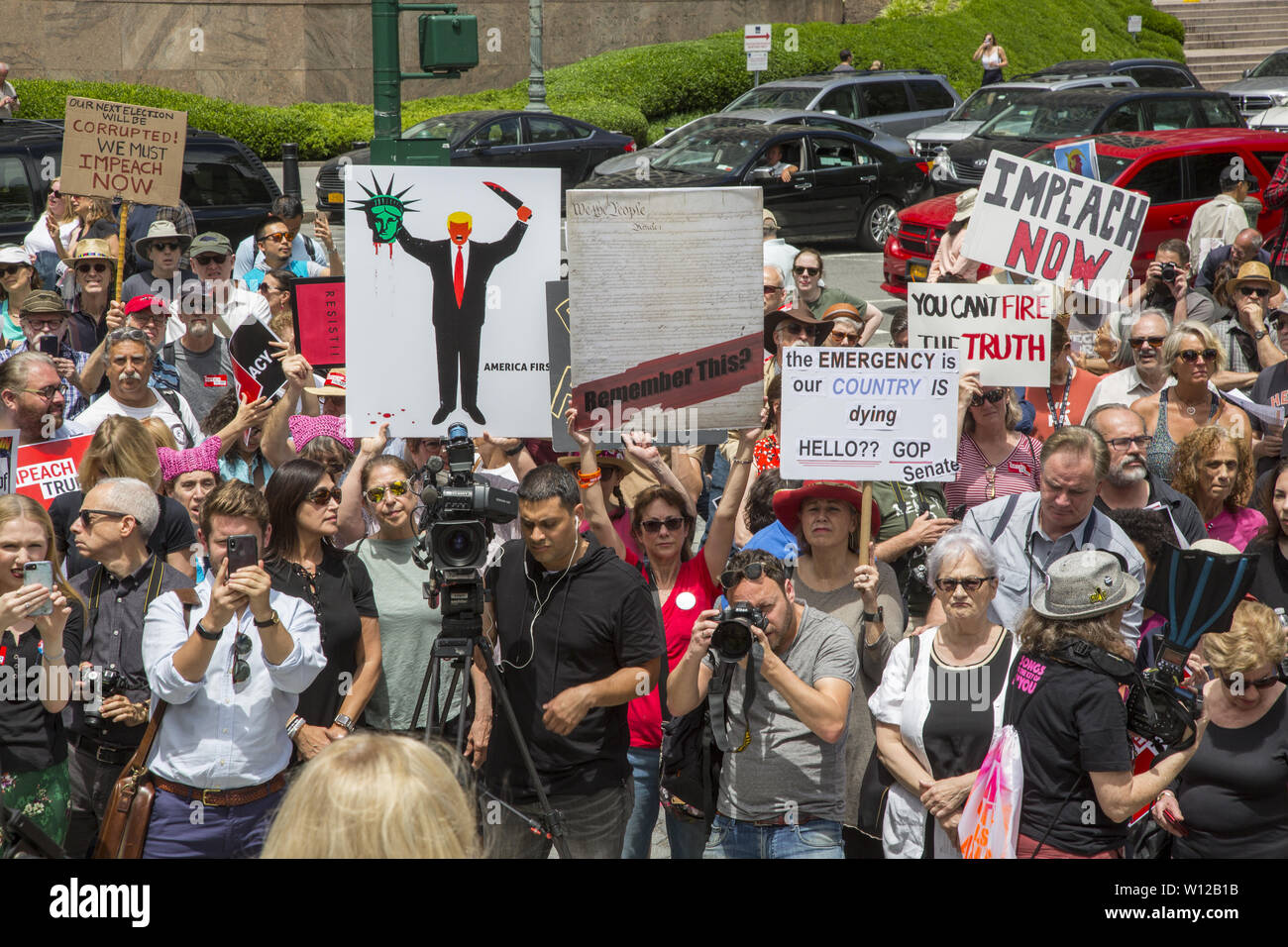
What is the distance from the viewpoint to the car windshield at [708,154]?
18.1 metres

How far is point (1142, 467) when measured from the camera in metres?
6.33

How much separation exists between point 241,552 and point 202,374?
4263mm

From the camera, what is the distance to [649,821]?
533cm

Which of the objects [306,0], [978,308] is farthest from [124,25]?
[978,308]

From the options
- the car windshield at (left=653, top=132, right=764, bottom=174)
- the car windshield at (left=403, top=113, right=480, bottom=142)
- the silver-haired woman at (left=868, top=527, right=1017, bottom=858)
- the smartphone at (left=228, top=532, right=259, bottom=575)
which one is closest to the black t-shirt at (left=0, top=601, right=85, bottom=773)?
the smartphone at (left=228, top=532, right=259, bottom=575)

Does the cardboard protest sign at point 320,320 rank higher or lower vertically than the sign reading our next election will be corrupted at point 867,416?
higher

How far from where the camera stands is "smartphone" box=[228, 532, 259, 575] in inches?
173

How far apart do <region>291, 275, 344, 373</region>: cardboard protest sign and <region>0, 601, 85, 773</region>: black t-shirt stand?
2575 millimetres

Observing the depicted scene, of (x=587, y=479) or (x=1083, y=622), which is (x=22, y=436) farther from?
(x=1083, y=622)

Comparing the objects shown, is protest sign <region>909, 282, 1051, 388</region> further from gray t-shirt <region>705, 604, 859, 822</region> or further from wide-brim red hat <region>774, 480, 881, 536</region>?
gray t-shirt <region>705, 604, 859, 822</region>

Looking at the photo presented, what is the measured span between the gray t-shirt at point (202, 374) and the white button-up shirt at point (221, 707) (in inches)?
→ 146

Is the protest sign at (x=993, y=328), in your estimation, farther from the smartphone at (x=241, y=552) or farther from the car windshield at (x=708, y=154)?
the car windshield at (x=708, y=154)

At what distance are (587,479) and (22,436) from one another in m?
2.78

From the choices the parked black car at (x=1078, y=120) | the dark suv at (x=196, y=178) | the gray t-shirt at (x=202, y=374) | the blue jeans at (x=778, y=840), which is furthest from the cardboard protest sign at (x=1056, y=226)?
the parked black car at (x=1078, y=120)
